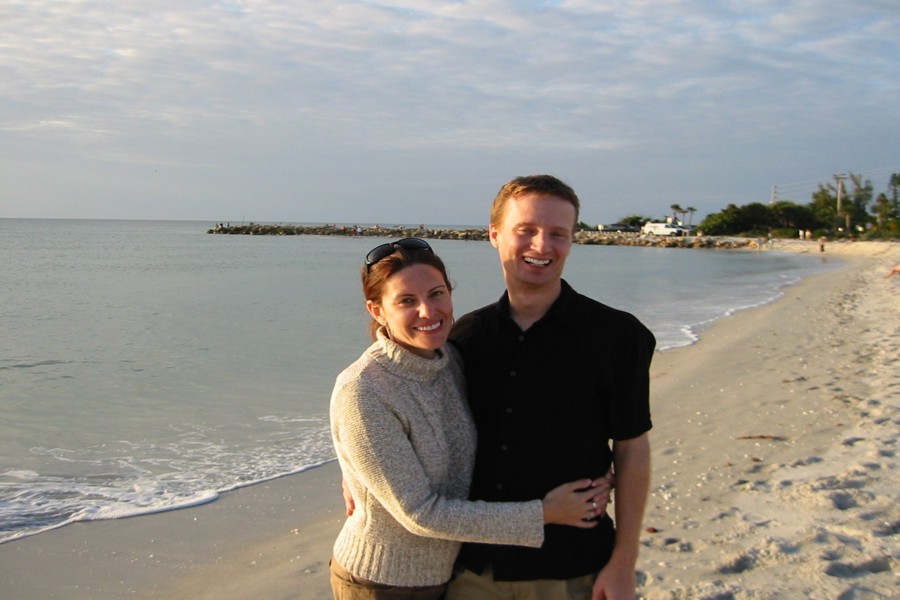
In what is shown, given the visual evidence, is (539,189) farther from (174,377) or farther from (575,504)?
(174,377)

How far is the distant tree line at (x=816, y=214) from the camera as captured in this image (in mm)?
74375

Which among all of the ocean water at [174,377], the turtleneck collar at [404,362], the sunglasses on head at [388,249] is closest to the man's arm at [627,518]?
the turtleneck collar at [404,362]

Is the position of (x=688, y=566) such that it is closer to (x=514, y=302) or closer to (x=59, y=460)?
(x=514, y=302)

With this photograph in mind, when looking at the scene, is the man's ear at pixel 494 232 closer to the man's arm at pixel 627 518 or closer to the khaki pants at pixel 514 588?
the man's arm at pixel 627 518

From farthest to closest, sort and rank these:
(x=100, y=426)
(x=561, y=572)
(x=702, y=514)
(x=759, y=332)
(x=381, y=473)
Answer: (x=759, y=332) → (x=100, y=426) → (x=702, y=514) → (x=561, y=572) → (x=381, y=473)

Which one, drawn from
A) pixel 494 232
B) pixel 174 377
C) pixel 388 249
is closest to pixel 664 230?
pixel 174 377

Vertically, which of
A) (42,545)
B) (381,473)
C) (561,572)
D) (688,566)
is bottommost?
(42,545)

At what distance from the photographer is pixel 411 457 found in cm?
208

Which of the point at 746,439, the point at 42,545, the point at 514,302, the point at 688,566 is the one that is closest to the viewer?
the point at 514,302

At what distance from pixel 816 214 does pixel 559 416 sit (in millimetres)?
83344

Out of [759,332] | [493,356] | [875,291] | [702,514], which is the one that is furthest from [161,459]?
[875,291]

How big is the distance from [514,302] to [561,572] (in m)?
0.77

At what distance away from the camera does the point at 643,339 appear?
226 centimetres

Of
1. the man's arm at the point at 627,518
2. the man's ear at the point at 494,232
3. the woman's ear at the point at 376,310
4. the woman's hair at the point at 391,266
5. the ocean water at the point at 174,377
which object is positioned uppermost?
the man's ear at the point at 494,232
